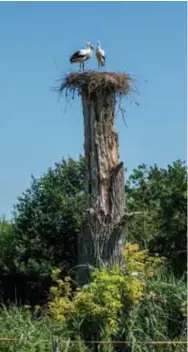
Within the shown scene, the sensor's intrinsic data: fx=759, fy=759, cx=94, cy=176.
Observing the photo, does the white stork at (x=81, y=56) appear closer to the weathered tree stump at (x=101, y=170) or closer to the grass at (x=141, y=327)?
the weathered tree stump at (x=101, y=170)

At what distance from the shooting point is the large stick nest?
11.1m

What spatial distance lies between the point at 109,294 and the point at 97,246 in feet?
8.59

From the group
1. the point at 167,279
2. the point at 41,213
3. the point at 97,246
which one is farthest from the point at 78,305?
the point at 41,213

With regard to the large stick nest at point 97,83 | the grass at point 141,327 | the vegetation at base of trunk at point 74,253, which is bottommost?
the grass at point 141,327

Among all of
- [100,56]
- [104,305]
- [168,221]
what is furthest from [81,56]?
[104,305]

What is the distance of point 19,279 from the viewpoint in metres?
13.2

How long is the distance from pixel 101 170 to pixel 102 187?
25 centimetres

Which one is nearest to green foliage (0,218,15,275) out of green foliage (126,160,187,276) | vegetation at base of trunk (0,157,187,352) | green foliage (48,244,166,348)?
vegetation at base of trunk (0,157,187,352)

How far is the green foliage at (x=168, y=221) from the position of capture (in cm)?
1259

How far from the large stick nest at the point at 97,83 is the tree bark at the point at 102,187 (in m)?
0.09

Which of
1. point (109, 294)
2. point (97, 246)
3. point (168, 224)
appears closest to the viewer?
point (109, 294)

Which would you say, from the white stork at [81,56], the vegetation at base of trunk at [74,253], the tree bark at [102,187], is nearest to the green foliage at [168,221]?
the vegetation at base of trunk at [74,253]

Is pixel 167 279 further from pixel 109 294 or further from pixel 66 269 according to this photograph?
pixel 66 269

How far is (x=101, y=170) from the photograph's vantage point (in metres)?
11.0
